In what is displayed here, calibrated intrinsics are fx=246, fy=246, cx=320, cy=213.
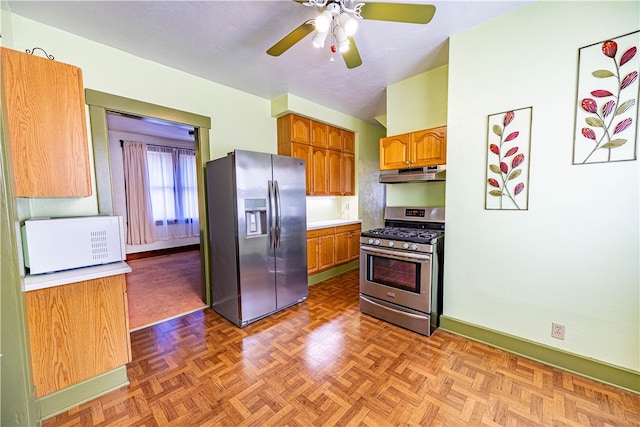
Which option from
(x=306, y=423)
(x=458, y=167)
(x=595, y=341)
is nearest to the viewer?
(x=306, y=423)

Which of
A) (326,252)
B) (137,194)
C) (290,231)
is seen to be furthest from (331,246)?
(137,194)

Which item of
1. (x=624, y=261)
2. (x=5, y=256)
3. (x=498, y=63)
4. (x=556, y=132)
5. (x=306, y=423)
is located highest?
(x=498, y=63)

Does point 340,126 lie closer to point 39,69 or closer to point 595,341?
point 39,69

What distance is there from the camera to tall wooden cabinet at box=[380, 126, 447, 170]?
2.55 m

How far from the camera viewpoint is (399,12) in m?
1.49

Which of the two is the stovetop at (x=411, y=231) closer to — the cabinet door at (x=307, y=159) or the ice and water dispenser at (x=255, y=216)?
the ice and water dispenser at (x=255, y=216)

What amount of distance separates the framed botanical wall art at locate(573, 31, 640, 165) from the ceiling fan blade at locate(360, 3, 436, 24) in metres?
1.22

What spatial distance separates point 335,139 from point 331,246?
188cm

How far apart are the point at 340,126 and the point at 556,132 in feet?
9.89

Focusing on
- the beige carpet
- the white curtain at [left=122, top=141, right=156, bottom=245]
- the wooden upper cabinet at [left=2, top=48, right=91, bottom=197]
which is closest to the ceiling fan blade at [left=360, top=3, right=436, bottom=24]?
the wooden upper cabinet at [left=2, top=48, right=91, bottom=197]

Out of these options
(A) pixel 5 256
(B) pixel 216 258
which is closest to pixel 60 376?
(A) pixel 5 256

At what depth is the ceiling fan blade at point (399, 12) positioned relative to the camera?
1427 mm

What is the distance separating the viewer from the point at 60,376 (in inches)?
61.9

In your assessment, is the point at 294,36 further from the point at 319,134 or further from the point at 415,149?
the point at 319,134
